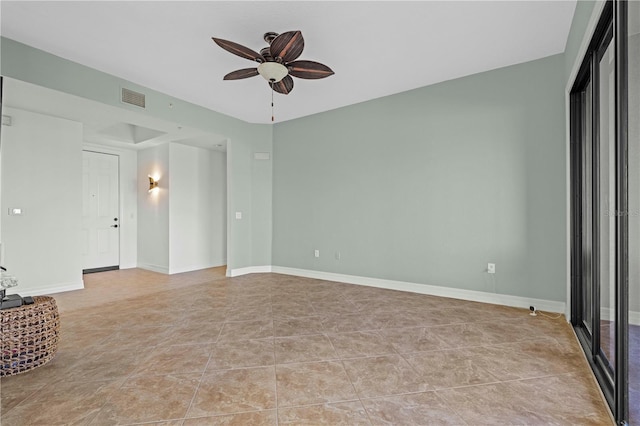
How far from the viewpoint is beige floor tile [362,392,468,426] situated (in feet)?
5.47

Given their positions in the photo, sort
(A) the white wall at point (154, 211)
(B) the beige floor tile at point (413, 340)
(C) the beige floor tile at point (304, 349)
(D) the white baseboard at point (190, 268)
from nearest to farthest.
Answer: (C) the beige floor tile at point (304, 349), (B) the beige floor tile at point (413, 340), (D) the white baseboard at point (190, 268), (A) the white wall at point (154, 211)

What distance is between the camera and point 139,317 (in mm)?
3402

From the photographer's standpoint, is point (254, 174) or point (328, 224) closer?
point (328, 224)

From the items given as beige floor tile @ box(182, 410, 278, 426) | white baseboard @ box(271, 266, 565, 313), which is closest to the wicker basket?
beige floor tile @ box(182, 410, 278, 426)

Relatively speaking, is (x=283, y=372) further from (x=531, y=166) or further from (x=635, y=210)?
(x=531, y=166)

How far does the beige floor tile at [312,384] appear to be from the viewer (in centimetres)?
188

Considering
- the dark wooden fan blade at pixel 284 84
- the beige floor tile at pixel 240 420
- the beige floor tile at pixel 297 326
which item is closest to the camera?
the beige floor tile at pixel 240 420

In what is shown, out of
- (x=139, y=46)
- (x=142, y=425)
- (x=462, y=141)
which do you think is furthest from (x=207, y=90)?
(x=142, y=425)

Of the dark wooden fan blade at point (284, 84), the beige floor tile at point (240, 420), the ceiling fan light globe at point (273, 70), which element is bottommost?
the beige floor tile at point (240, 420)

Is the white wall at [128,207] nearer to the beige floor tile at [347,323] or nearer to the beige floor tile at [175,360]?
the beige floor tile at [175,360]

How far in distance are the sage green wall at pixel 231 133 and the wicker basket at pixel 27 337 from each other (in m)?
2.44

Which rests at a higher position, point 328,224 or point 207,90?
point 207,90

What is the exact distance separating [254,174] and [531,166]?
439 centimetres

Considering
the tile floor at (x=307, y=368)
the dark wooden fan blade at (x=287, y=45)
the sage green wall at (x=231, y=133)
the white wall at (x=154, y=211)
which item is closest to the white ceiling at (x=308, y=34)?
the sage green wall at (x=231, y=133)
